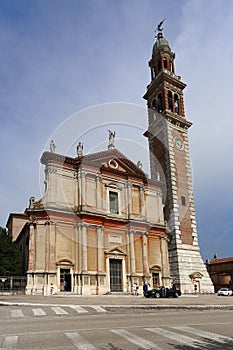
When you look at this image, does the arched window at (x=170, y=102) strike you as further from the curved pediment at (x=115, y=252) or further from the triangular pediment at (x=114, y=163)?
the curved pediment at (x=115, y=252)

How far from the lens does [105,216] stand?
3581cm

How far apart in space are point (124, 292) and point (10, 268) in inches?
450

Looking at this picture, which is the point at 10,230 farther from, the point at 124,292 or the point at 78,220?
the point at 124,292

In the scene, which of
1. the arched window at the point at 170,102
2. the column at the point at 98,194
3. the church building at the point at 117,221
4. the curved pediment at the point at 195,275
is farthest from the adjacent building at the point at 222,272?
the column at the point at 98,194

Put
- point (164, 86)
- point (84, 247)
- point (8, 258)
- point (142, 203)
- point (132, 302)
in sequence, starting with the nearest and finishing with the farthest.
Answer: point (132, 302) < point (84, 247) < point (8, 258) < point (142, 203) < point (164, 86)

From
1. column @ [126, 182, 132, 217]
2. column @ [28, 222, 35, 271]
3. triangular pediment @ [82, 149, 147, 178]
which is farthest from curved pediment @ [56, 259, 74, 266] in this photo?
triangular pediment @ [82, 149, 147, 178]

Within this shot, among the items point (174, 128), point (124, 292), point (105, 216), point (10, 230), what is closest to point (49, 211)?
point (105, 216)

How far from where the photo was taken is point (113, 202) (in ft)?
126

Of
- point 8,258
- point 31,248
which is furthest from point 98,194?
point 8,258

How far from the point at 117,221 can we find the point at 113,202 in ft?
8.12

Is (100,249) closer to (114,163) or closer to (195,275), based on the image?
(114,163)

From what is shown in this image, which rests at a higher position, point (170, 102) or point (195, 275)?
point (170, 102)

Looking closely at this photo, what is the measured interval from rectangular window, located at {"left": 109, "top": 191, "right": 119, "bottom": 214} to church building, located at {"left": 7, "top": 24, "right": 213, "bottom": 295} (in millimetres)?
11

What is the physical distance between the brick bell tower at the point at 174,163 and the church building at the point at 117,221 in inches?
4.7
